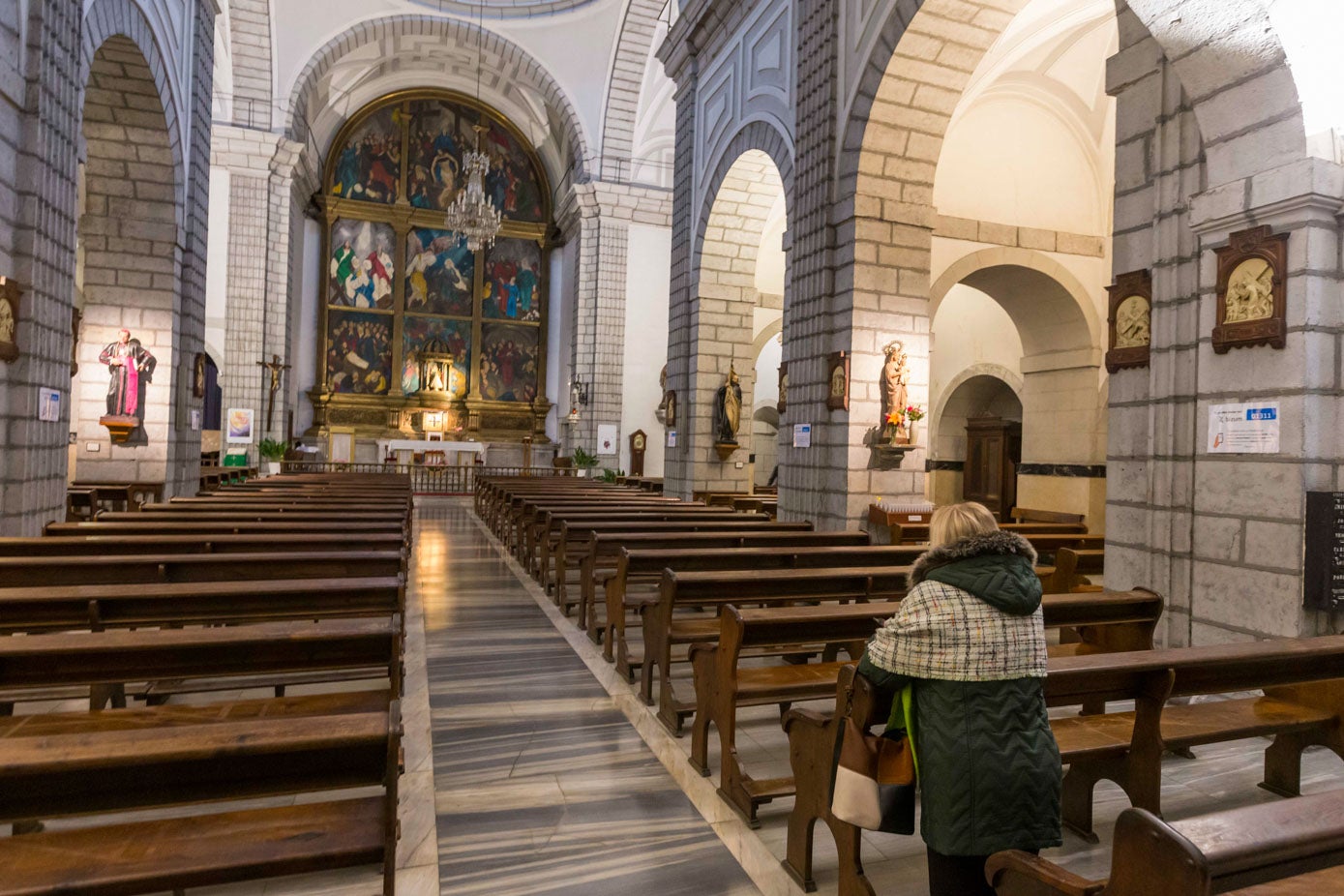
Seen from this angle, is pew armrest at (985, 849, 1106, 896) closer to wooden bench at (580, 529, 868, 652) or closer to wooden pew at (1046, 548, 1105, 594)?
wooden bench at (580, 529, 868, 652)

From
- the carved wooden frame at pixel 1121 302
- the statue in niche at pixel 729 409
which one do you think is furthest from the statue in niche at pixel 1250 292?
the statue in niche at pixel 729 409

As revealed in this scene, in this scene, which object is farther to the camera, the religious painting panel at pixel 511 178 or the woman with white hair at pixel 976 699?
the religious painting panel at pixel 511 178

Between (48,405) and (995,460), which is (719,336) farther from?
(48,405)

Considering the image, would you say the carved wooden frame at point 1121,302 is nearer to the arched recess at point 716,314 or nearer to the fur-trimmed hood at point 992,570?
the fur-trimmed hood at point 992,570

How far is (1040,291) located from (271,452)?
1559cm

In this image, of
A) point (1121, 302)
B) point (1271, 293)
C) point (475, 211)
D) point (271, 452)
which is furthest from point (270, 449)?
point (1271, 293)

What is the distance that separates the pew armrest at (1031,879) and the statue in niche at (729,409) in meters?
11.2

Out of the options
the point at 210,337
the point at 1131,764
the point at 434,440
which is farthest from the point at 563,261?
the point at 1131,764

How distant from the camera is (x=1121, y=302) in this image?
5.05m

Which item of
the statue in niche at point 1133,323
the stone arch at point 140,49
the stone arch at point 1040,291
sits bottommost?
the statue in niche at point 1133,323

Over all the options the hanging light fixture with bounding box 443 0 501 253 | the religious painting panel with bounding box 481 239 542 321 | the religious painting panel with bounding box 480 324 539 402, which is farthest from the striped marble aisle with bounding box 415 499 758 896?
the religious painting panel with bounding box 481 239 542 321

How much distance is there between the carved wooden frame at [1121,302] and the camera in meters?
4.84

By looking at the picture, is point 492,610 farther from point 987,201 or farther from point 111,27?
Answer: point 987,201

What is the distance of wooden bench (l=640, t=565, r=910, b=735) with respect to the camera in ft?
13.1
